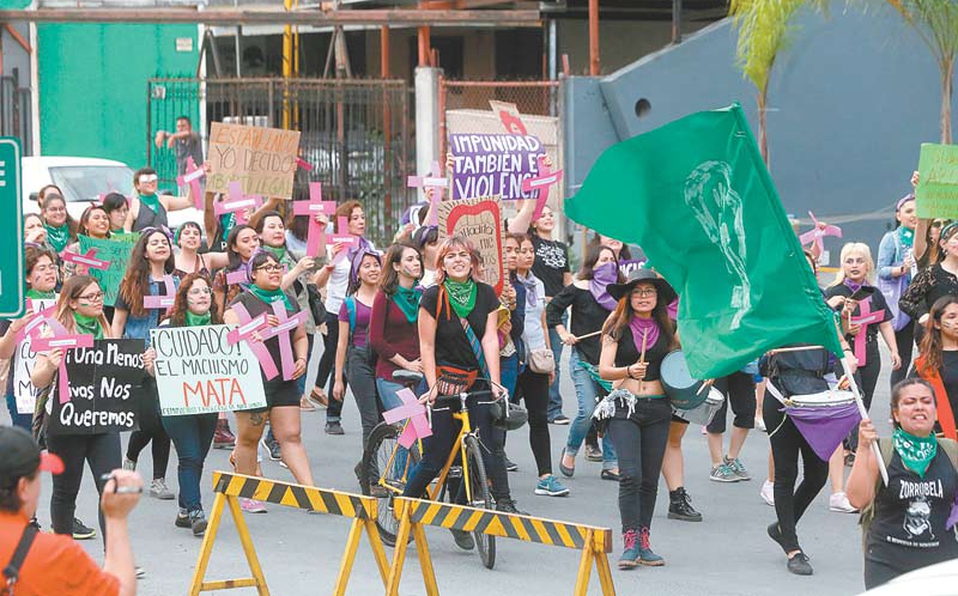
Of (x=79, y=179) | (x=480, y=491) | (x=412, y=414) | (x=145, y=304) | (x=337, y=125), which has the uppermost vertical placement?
(x=337, y=125)

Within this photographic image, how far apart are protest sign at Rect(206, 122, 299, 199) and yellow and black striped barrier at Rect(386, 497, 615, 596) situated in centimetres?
733

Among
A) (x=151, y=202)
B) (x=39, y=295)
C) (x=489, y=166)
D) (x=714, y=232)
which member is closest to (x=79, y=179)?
(x=151, y=202)

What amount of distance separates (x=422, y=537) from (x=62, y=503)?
2.47 m

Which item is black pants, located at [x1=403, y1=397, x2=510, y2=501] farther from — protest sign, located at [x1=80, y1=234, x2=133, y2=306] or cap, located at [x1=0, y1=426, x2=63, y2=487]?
cap, located at [x1=0, y1=426, x2=63, y2=487]

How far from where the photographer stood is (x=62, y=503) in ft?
29.4

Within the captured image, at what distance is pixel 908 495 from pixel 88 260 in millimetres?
7047

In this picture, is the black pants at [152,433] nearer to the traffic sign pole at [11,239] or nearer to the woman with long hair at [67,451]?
the woman with long hair at [67,451]

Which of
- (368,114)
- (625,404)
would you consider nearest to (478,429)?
(625,404)

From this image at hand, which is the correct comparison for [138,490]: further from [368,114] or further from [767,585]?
[368,114]

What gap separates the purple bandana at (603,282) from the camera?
11.7m

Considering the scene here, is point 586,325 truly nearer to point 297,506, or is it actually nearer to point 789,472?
point 789,472

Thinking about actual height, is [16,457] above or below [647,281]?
below

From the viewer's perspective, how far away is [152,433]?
10.7 m

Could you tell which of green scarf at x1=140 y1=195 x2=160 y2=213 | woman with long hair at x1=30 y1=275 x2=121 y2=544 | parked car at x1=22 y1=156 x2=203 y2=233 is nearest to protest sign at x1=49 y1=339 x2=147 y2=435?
woman with long hair at x1=30 y1=275 x2=121 y2=544
